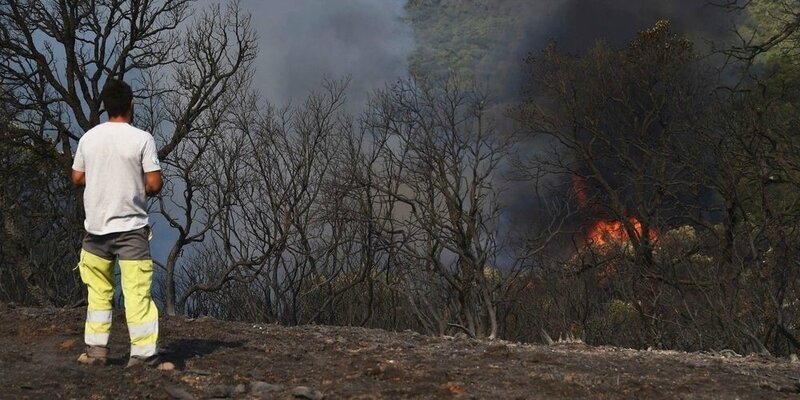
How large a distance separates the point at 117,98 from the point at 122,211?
86 centimetres

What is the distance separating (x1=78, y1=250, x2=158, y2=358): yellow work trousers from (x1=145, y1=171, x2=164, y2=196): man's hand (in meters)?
0.54

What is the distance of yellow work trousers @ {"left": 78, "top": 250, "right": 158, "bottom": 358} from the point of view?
6539 mm

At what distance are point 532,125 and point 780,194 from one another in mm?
8892

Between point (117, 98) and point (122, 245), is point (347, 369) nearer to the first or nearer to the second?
point (122, 245)

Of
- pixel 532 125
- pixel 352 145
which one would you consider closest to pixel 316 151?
pixel 352 145

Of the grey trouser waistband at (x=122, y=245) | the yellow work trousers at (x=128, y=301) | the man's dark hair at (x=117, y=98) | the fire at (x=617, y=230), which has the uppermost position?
the fire at (x=617, y=230)

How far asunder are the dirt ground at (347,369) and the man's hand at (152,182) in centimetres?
135

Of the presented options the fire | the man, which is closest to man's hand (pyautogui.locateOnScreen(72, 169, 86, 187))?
the man

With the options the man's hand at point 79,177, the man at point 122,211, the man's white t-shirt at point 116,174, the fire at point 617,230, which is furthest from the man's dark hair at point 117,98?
the fire at point 617,230

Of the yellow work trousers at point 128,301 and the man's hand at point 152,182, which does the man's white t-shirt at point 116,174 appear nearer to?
the man's hand at point 152,182

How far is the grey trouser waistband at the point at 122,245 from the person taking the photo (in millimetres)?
6617

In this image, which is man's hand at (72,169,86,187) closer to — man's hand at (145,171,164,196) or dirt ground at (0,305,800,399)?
man's hand at (145,171,164,196)

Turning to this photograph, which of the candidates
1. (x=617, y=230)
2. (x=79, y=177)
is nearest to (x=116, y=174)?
(x=79, y=177)

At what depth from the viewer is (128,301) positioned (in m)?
6.53
